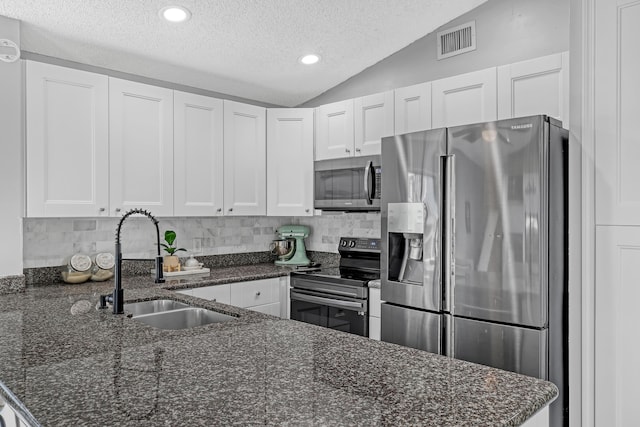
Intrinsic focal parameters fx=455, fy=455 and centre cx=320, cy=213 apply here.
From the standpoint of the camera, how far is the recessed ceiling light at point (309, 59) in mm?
3519

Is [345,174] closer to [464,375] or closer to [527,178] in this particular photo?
[527,178]

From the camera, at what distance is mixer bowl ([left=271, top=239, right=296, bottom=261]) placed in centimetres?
414

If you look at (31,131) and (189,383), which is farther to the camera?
(31,131)

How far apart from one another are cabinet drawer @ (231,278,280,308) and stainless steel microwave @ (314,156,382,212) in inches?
29.4

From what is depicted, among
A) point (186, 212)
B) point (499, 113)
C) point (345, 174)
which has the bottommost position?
point (186, 212)

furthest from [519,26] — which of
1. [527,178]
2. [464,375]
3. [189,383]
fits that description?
[189,383]

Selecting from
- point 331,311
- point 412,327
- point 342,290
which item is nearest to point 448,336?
point 412,327

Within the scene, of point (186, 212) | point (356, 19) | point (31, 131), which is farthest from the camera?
point (186, 212)

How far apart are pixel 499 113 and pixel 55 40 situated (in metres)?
2.78

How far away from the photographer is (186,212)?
339 centimetres

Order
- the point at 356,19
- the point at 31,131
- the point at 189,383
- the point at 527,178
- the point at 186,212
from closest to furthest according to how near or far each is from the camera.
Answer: the point at 189,383 → the point at 527,178 → the point at 31,131 → the point at 356,19 → the point at 186,212
